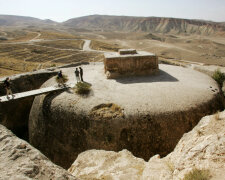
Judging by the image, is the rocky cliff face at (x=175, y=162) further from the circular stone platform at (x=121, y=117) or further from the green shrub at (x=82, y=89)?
the green shrub at (x=82, y=89)

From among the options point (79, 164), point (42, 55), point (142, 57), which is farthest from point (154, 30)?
point (79, 164)

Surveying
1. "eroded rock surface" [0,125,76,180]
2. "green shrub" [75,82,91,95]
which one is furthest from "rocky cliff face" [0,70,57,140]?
"eroded rock surface" [0,125,76,180]

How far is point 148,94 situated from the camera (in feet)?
28.1

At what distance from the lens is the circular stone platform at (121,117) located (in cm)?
714

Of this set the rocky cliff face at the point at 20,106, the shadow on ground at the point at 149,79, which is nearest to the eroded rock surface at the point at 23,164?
the shadow on ground at the point at 149,79

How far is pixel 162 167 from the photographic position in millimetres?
4027

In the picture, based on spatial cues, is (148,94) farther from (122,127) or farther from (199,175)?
(199,175)

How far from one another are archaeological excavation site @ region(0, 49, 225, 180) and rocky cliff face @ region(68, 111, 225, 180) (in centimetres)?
2

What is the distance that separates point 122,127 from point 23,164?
15.4ft

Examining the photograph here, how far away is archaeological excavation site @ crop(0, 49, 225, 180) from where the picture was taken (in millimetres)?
3286

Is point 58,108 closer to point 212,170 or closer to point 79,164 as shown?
point 79,164

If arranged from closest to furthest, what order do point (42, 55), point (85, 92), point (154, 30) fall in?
point (85, 92)
point (42, 55)
point (154, 30)

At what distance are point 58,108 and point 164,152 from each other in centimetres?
529

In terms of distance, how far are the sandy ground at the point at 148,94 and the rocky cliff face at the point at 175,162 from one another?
9.52 feet
